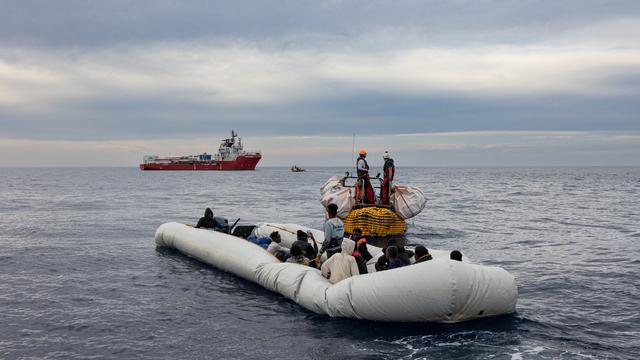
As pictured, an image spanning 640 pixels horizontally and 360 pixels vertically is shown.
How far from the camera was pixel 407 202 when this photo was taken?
20.9m

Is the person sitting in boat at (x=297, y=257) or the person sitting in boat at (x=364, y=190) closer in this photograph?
Answer: the person sitting in boat at (x=297, y=257)

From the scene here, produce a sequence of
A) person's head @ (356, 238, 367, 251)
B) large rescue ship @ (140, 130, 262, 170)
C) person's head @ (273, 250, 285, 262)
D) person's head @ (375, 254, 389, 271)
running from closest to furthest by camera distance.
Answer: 1. person's head @ (375, 254, 389, 271)
2. person's head @ (356, 238, 367, 251)
3. person's head @ (273, 250, 285, 262)
4. large rescue ship @ (140, 130, 262, 170)

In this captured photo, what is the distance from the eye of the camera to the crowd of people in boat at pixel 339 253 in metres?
11.1

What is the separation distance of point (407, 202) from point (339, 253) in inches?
393

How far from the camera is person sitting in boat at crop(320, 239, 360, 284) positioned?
36.5 feet

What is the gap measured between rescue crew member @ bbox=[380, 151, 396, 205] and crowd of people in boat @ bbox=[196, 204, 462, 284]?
5.14 m

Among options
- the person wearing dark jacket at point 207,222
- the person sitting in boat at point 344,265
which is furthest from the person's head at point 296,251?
the person wearing dark jacket at point 207,222

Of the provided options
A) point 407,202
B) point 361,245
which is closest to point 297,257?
point 361,245

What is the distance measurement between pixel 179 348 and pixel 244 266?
423 centimetres

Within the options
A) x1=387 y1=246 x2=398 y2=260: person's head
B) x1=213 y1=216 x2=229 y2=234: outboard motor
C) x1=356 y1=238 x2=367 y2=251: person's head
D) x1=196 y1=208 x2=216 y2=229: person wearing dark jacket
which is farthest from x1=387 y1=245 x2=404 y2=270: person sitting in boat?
x1=196 y1=208 x2=216 y2=229: person wearing dark jacket

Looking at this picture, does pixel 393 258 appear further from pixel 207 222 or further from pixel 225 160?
pixel 225 160

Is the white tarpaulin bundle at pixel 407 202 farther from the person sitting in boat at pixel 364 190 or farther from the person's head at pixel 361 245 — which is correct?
the person's head at pixel 361 245

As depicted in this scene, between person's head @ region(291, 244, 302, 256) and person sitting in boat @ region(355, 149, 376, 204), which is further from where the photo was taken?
person sitting in boat @ region(355, 149, 376, 204)

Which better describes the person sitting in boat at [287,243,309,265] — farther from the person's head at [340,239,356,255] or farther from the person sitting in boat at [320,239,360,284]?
the person's head at [340,239,356,255]
